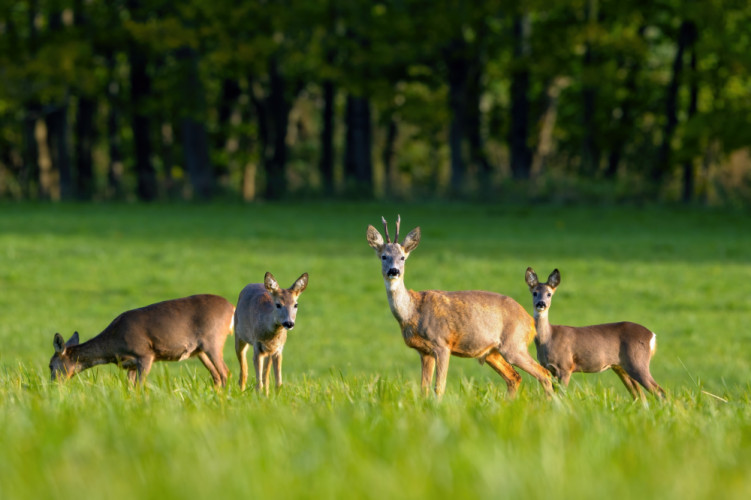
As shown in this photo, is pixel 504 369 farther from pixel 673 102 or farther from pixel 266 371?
pixel 673 102

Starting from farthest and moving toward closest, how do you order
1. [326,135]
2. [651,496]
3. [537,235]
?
[326,135], [537,235], [651,496]

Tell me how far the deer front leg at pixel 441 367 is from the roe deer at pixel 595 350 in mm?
1061

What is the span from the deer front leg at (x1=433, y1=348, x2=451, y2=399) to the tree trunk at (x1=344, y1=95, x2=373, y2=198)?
43.0m

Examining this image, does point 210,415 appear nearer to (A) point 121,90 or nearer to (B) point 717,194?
(B) point 717,194

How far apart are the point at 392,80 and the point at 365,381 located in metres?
43.0

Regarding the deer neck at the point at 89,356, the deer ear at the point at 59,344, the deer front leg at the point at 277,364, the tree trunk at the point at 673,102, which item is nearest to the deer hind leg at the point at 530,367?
the deer front leg at the point at 277,364

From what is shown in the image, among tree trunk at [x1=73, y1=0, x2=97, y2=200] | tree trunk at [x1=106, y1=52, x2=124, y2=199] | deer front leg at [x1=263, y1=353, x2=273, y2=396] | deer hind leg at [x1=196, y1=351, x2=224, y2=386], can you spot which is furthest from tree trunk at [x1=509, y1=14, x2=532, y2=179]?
deer front leg at [x1=263, y1=353, x2=273, y2=396]

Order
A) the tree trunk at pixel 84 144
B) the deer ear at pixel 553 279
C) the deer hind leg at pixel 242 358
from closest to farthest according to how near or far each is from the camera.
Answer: the deer ear at pixel 553 279 → the deer hind leg at pixel 242 358 → the tree trunk at pixel 84 144

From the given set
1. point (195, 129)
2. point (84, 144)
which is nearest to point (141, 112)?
point (195, 129)

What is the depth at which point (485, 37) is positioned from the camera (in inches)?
1900

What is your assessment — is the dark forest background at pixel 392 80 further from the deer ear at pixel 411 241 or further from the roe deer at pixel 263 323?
the deer ear at pixel 411 241

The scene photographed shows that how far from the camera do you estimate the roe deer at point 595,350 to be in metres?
8.38

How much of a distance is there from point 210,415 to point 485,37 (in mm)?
43628

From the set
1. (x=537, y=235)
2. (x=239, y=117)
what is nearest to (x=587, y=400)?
(x=537, y=235)
